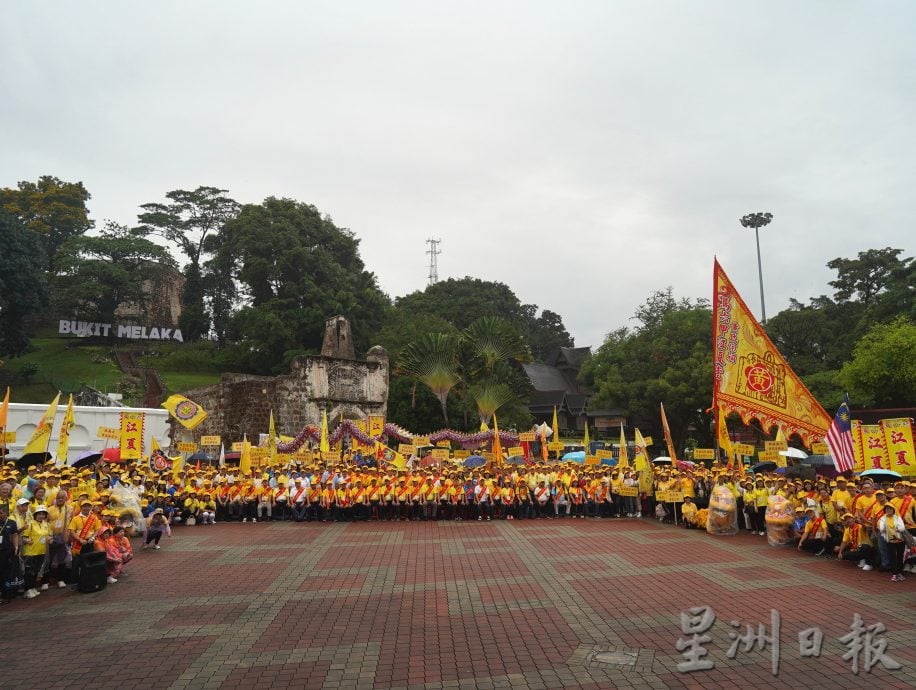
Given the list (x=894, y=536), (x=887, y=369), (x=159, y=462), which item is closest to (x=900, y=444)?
(x=894, y=536)

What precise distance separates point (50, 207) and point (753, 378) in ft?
219

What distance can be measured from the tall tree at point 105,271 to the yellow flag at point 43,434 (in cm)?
3713

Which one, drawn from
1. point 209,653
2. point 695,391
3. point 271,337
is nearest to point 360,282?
point 271,337

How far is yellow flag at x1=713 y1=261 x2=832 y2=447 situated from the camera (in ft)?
39.9

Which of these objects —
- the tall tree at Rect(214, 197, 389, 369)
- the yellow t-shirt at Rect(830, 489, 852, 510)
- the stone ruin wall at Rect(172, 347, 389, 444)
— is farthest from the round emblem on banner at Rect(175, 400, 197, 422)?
the tall tree at Rect(214, 197, 389, 369)

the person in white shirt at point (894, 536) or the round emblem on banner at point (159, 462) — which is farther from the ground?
the round emblem on banner at point (159, 462)

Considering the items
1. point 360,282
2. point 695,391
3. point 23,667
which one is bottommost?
point 23,667

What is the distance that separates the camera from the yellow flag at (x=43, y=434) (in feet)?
51.3

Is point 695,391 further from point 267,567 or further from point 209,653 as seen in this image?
point 209,653

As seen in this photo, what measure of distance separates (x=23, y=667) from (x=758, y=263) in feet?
208

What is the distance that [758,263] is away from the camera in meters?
58.8

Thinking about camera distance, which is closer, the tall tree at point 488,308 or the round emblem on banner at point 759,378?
the round emblem on banner at point 759,378

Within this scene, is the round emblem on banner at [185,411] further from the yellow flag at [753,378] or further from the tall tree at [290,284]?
the tall tree at [290,284]

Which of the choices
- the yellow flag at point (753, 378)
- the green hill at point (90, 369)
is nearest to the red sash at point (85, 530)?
the yellow flag at point (753, 378)
